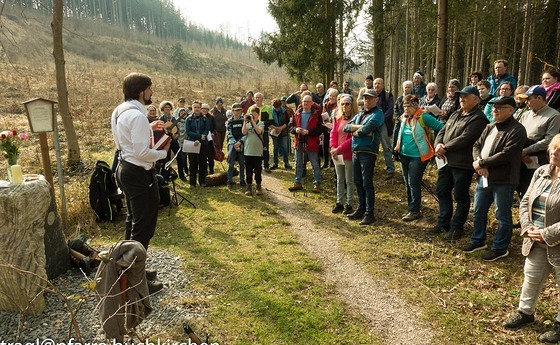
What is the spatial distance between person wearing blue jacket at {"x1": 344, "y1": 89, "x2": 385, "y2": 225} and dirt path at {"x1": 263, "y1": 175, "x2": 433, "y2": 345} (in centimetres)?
105

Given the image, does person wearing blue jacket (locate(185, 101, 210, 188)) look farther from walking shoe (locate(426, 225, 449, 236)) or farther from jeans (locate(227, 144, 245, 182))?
walking shoe (locate(426, 225, 449, 236))

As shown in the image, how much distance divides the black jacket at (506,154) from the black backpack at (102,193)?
6.17 meters

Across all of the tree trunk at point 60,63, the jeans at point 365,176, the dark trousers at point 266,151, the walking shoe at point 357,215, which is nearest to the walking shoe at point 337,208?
the walking shoe at point 357,215

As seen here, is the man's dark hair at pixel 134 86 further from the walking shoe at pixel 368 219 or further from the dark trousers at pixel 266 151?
the dark trousers at pixel 266 151

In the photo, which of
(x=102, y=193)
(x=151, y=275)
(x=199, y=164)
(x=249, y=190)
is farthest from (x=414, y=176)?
(x=102, y=193)

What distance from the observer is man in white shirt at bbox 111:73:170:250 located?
3725 millimetres

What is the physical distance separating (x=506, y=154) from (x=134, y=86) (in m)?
4.41

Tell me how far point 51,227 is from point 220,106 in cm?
757

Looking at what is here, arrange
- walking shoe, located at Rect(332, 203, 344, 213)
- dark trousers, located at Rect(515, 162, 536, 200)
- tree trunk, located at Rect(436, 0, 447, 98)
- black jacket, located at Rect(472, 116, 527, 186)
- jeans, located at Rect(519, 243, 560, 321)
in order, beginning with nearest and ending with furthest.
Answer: jeans, located at Rect(519, 243, 560, 321), black jacket, located at Rect(472, 116, 527, 186), dark trousers, located at Rect(515, 162, 536, 200), walking shoe, located at Rect(332, 203, 344, 213), tree trunk, located at Rect(436, 0, 447, 98)

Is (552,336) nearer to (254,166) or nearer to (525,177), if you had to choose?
(525,177)

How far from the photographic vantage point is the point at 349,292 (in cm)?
450

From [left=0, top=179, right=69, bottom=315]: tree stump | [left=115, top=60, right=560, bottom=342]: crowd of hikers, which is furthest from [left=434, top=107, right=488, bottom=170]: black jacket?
[left=0, top=179, right=69, bottom=315]: tree stump

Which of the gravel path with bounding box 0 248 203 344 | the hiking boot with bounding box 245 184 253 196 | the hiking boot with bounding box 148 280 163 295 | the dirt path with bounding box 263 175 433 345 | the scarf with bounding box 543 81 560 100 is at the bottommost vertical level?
the dirt path with bounding box 263 175 433 345

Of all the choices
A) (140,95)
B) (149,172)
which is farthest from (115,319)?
(140,95)
